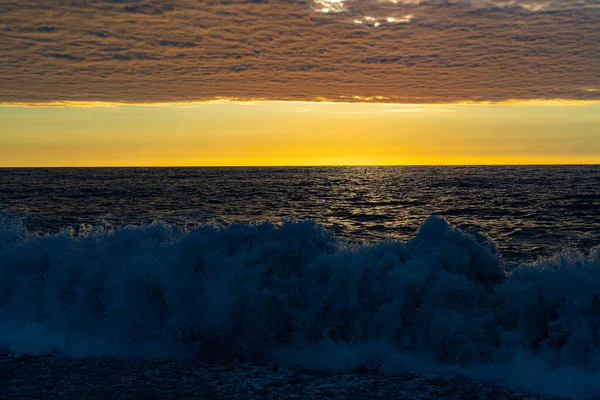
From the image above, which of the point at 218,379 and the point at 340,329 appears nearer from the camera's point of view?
the point at 218,379

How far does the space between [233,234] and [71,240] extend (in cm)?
362

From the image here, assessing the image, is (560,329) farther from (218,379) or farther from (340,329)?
(218,379)

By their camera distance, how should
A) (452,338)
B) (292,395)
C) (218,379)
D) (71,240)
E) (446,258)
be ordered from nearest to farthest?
(292,395), (218,379), (452,338), (446,258), (71,240)

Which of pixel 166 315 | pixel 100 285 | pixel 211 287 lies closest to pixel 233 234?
pixel 211 287

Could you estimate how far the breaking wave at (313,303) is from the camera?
25.6 feet

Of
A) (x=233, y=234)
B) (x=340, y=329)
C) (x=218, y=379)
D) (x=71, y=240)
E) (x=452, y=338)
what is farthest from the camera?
(x=71, y=240)

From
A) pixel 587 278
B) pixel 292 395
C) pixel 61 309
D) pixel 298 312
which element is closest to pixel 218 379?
pixel 292 395

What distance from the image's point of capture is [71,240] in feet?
36.7

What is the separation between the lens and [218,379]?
7.38 m

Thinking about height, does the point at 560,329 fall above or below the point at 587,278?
below

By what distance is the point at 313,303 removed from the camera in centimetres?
901

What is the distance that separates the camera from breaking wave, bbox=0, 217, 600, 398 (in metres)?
7.79

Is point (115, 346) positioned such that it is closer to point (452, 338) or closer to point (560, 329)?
point (452, 338)

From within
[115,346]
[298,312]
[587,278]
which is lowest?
[115,346]
